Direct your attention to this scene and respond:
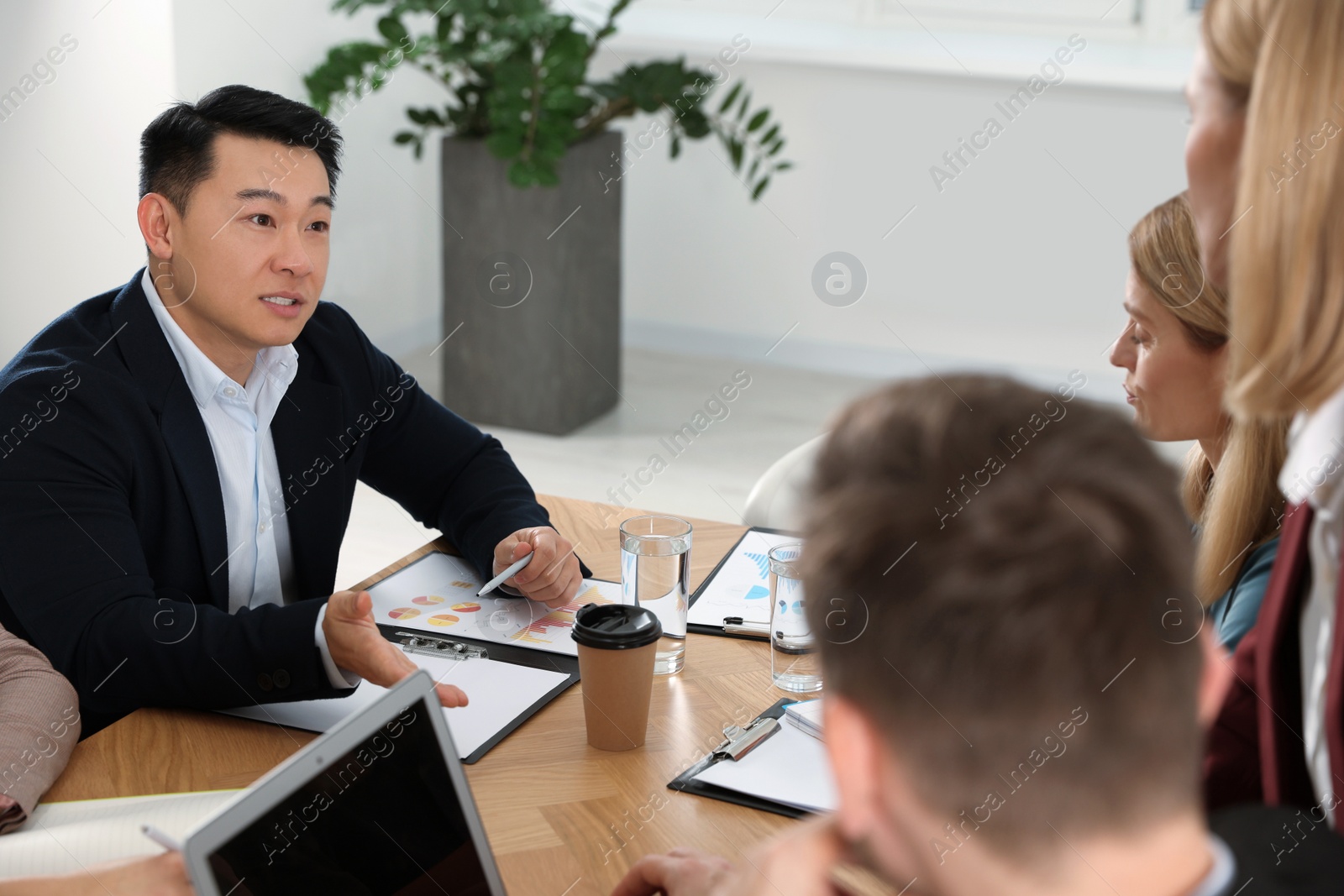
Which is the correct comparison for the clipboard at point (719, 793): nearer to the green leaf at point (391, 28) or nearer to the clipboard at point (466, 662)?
the clipboard at point (466, 662)

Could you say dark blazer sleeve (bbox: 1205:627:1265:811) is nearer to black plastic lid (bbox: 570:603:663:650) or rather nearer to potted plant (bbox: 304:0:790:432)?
black plastic lid (bbox: 570:603:663:650)

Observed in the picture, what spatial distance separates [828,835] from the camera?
0.72 m

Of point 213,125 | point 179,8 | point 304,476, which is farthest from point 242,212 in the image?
point 179,8

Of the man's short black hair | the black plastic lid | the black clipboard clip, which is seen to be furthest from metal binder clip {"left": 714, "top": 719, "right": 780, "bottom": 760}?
the man's short black hair

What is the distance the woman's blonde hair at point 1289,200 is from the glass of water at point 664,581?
2.45ft

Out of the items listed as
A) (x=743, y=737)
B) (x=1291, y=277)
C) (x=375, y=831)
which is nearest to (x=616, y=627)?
(x=743, y=737)

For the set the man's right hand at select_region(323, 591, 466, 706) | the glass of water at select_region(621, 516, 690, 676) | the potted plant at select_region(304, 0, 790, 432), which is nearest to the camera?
the man's right hand at select_region(323, 591, 466, 706)

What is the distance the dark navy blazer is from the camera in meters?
1.37

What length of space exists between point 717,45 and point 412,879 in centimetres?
391

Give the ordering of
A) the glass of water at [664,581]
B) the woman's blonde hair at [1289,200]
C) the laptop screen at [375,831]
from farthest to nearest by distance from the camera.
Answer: the glass of water at [664,581]
the laptop screen at [375,831]
the woman's blonde hair at [1289,200]

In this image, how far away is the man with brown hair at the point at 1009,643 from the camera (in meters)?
0.56

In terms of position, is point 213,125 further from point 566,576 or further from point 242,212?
point 566,576

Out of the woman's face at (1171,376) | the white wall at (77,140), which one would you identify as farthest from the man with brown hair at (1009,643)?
the white wall at (77,140)

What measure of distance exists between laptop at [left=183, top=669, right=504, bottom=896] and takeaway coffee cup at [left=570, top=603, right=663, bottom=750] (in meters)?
0.28
